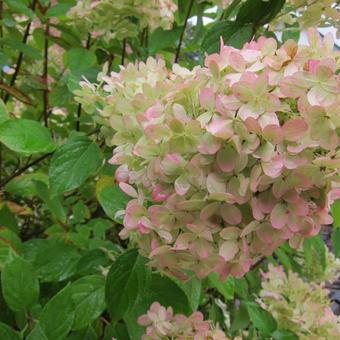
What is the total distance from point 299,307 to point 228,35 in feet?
2.02

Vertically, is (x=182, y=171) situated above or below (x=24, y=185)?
above

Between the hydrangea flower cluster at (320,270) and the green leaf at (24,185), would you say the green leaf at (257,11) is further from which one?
the hydrangea flower cluster at (320,270)

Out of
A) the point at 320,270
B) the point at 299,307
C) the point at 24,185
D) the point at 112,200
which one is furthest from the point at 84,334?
the point at 320,270

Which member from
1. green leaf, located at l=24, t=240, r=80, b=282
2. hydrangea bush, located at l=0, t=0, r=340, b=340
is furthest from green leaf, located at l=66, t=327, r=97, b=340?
green leaf, located at l=24, t=240, r=80, b=282

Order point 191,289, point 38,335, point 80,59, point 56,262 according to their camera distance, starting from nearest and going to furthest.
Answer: point 38,335 < point 191,289 < point 56,262 < point 80,59

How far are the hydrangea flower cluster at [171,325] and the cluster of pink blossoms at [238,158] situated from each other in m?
0.22

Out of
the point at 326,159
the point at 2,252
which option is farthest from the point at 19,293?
the point at 326,159

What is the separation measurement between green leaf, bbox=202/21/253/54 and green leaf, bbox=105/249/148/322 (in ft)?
1.09

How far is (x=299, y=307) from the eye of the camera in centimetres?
116

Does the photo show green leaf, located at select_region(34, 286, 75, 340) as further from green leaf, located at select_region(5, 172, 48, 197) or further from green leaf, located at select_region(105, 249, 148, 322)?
green leaf, located at select_region(5, 172, 48, 197)

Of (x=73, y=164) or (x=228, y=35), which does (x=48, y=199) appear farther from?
(x=228, y=35)

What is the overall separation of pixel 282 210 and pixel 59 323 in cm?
31

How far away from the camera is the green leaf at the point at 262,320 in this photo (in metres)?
1.05

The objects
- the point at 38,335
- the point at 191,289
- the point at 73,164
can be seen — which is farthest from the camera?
the point at 191,289
